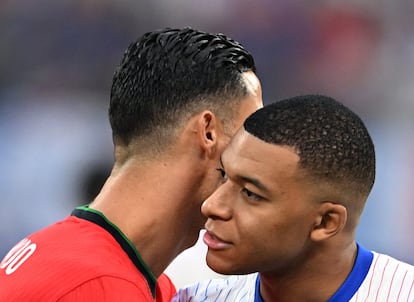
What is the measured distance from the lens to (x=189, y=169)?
190cm

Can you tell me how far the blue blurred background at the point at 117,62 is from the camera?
14.4ft

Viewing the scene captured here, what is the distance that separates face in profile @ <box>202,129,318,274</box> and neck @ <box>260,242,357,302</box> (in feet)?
0.20

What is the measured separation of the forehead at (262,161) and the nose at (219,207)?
0.05 m

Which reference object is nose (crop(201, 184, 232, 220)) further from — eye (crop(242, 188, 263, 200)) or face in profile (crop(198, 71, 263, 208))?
face in profile (crop(198, 71, 263, 208))

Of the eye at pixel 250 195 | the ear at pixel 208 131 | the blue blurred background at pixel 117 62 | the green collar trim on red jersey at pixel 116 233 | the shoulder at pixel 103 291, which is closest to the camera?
the shoulder at pixel 103 291

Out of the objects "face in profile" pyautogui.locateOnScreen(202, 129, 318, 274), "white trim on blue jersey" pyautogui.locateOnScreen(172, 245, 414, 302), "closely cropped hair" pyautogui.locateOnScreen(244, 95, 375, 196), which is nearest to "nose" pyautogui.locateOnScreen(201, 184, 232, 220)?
"face in profile" pyautogui.locateOnScreen(202, 129, 318, 274)

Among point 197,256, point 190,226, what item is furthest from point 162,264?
point 197,256

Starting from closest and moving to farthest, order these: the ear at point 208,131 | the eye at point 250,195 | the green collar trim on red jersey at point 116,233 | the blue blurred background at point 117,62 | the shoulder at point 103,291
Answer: the shoulder at point 103,291
the eye at point 250,195
the green collar trim on red jersey at point 116,233
the ear at point 208,131
the blue blurred background at point 117,62

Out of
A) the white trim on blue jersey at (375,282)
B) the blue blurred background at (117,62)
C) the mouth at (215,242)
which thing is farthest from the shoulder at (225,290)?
the blue blurred background at (117,62)

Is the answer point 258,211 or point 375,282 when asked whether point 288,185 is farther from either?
point 375,282

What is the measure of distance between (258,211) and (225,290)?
333 mm

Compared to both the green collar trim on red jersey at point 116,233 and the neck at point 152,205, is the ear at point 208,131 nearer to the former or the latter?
the neck at point 152,205

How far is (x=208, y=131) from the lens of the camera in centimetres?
190

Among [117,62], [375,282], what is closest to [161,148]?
[375,282]
